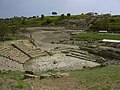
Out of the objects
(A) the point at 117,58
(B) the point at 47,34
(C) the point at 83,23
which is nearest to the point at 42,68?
(A) the point at 117,58

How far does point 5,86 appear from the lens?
13.6 meters

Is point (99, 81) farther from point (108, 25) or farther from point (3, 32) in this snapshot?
point (108, 25)

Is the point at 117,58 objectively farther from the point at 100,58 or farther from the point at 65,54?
the point at 65,54

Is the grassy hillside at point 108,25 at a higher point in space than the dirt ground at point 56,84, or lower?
lower

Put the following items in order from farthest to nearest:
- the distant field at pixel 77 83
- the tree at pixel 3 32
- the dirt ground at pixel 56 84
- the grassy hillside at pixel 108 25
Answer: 1. the grassy hillside at pixel 108 25
2. the tree at pixel 3 32
3. the dirt ground at pixel 56 84
4. the distant field at pixel 77 83

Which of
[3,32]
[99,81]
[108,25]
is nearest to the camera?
[99,81]

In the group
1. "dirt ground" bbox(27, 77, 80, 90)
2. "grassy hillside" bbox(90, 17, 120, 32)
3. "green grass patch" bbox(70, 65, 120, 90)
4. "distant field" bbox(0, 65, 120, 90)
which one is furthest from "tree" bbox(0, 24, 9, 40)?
"green grass patch" bbox(70, 65, 120, 90)

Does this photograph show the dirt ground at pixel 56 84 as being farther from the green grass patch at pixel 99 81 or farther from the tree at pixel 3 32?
the tree at pixel 3 32

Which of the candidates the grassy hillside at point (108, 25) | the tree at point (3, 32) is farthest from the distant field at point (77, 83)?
the grassy hillside at point (108, 25)

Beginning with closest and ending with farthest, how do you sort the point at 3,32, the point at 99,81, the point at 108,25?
the point at 99,81 < the point at 3,32 < the point at 108,25

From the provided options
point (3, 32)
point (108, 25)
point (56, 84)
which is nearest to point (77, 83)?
point (56, 84)

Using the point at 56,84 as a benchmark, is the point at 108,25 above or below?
below

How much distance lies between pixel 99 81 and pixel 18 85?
15.6ft

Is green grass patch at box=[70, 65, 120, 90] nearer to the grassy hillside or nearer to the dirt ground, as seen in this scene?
the dirt ground
